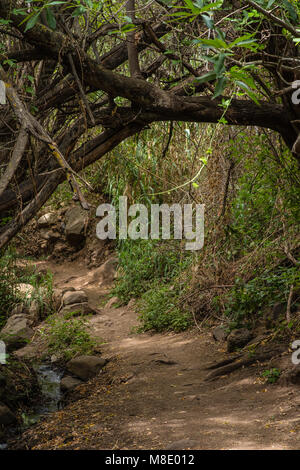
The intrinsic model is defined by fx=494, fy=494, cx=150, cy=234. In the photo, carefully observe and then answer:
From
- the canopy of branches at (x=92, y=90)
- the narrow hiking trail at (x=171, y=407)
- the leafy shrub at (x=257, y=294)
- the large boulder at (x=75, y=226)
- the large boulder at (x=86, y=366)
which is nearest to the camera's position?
the narrow hiking trail at (x=171, y=407)

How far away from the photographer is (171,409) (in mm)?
3674

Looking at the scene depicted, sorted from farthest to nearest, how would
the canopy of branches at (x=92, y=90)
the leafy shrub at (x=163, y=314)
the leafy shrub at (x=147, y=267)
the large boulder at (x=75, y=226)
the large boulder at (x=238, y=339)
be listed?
the large boulder at (x=75, y=226) < the leafy shrub at (x=147, y=267) < the leafy shrub at (x=163, y=314) < the large boulder at (x=238, y=339) < the canopy of branches at (x=92, y=90)

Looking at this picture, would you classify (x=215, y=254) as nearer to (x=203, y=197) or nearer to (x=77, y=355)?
(x=203, y=197)

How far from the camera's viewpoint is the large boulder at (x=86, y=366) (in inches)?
205

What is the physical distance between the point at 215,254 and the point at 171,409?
2.61 m

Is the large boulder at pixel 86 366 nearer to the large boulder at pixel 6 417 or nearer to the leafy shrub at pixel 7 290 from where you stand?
the large boulder at pixel 6 417

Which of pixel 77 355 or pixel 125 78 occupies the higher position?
pixel 125 78

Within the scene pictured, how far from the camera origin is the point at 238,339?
15.5 ft

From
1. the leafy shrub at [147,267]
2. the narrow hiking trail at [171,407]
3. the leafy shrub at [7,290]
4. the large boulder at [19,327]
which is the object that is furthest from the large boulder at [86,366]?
the leafy shrub at [147,267]

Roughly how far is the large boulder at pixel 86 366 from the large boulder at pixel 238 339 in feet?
4.68

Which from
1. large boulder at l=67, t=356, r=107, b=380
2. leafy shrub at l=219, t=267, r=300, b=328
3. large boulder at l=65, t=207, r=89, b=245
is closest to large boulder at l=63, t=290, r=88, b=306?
large boulder at l=67, t=356, r=107, b=380

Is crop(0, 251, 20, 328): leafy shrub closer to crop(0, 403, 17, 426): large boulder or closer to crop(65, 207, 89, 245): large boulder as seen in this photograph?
crop(0, 403, 17, 426): large boulder

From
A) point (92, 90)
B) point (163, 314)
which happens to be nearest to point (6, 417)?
point (163, 314)
